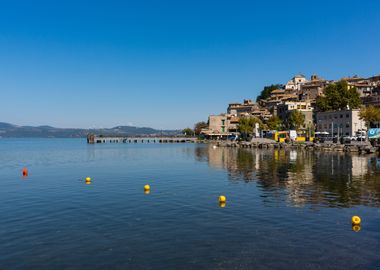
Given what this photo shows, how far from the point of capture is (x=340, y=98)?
138 metres

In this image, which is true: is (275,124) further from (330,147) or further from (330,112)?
(330,147)

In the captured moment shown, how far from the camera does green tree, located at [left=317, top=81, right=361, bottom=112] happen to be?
449 ft

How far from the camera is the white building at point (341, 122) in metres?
122

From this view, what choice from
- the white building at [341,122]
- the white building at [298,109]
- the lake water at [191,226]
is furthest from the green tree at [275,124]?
the lake water at [191,226]

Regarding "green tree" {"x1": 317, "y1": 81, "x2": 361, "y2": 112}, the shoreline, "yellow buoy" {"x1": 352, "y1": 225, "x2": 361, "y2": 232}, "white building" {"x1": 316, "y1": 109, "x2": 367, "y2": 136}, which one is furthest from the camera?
"green tree" {"x1": 317, "y1": 81, "x2": 361, "y2": 112}

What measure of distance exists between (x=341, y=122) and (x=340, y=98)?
15.2m

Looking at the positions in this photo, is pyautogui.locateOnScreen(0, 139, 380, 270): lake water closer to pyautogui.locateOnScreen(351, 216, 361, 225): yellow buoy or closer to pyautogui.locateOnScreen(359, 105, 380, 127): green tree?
pyautogui.locateOnScreen(351, 216, 361, 225): yellow buoy

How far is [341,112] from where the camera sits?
127 m

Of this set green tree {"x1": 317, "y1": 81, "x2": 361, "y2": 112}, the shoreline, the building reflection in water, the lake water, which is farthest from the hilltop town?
the lake water

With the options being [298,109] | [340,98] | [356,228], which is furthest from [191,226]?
[298,109]

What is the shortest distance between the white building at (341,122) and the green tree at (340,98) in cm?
614

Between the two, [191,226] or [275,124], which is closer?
[191,226]

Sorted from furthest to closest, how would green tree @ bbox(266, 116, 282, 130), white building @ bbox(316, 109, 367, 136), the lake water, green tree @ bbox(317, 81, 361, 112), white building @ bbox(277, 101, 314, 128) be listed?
green tree @ bbox(266, 116, 282, 130) → white building @ bbox(277, 101, 314, 128) → green tree @ bbox(317, 81, 361, 112) → white building @ bbox(316, 109, 367, 136) → the lake water

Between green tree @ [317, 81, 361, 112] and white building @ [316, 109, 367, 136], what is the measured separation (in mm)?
6144
